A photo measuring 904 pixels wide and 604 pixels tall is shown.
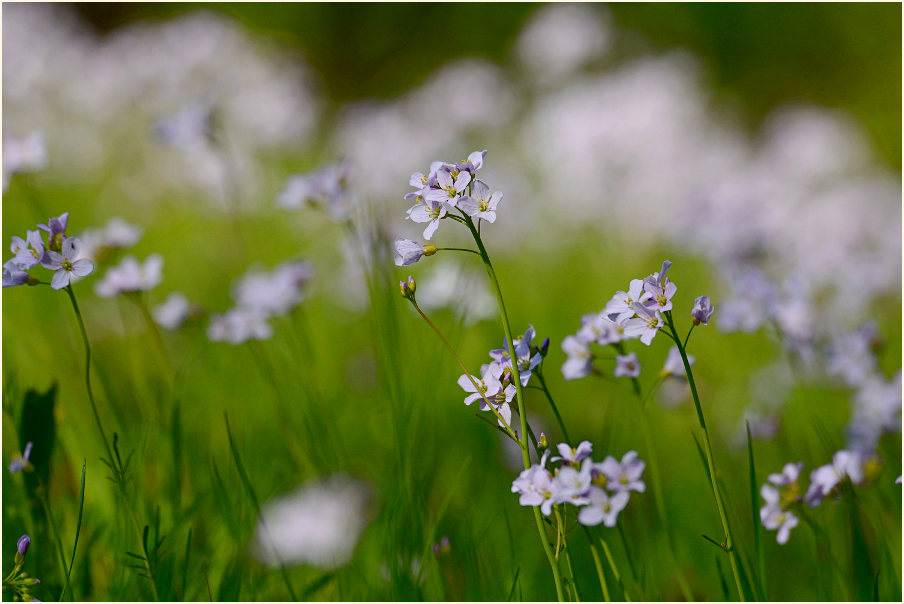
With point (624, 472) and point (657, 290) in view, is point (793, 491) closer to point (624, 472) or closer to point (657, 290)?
point (624, 472)

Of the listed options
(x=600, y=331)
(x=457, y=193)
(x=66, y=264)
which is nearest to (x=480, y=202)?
(x=457, y=193)

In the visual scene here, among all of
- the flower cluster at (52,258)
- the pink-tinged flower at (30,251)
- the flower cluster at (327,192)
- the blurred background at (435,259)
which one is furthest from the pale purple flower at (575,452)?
the flower cluster at (327,192)

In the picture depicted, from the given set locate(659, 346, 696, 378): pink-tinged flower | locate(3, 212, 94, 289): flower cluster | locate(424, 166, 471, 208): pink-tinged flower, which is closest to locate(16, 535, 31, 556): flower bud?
locate(3, 212, 94, 289): flower cluster

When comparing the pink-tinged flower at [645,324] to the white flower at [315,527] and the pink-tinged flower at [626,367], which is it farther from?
the white flower at [315,527]

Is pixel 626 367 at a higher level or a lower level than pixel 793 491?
higher

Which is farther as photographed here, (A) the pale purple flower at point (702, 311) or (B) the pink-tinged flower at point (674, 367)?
(B) the pink-tinged flower at point (674, 367)

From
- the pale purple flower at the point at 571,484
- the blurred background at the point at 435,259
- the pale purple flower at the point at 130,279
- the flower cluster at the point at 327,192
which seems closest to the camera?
the pale purple flower at the point at 571,484

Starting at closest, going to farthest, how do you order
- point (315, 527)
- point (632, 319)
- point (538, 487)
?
point (538, 487) < point (632, 319) < point (315, 527)
